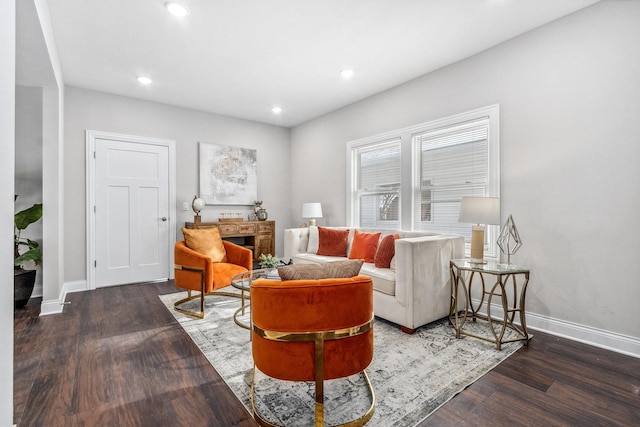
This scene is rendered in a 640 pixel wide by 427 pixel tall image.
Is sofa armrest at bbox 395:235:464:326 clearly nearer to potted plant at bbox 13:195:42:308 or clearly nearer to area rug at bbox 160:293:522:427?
area rug at bbox 160:293:522:427

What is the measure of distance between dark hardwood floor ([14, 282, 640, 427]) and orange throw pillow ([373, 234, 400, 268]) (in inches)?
50.2

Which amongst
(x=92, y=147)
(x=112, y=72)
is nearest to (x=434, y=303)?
(x=112, y=72)

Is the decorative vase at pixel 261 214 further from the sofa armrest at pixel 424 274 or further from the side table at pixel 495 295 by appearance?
the side table at pixel 495 295

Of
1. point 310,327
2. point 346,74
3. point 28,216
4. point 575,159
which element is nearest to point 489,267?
point 575,159

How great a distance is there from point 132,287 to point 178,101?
267cm

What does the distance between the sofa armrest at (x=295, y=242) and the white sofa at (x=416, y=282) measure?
→ 1534 millimetres

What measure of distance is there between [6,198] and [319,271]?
134cm

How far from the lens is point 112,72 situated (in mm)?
3648

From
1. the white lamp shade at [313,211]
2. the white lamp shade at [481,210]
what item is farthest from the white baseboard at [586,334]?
the white lamp shade at [313,211]

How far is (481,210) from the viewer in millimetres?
2664

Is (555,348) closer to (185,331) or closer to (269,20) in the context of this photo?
(185,331)

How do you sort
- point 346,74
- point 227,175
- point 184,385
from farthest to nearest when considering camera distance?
point 227,175, point 346,74, point 184,385

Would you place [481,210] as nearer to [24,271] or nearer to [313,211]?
[313,211]

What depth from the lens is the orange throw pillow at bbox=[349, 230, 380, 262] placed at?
355cm
